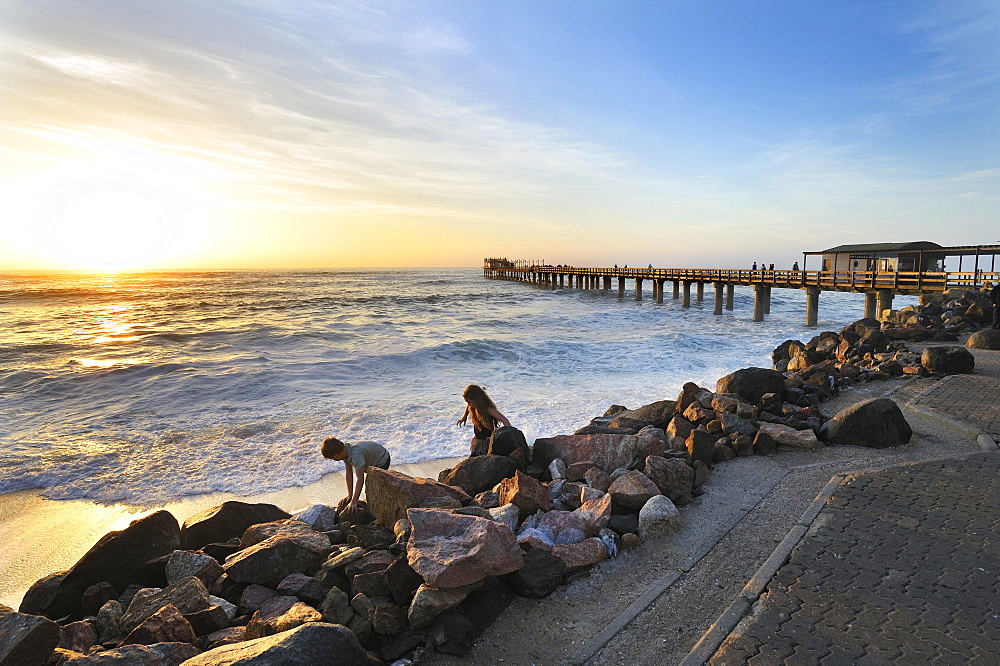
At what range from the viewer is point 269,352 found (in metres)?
23.4

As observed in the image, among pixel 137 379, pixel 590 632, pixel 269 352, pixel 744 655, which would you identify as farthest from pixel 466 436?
pixel 269 352

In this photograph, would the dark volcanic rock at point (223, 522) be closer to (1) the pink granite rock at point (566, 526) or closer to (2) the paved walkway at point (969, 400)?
(1) the pink granite rock at point (566, 526)

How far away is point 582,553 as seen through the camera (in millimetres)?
4988

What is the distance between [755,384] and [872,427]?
7.13 ft

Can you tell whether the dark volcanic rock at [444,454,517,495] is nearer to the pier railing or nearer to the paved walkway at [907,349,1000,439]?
the paved walkway at [907,349,1000,439]

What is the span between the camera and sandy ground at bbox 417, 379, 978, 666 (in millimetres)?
3840

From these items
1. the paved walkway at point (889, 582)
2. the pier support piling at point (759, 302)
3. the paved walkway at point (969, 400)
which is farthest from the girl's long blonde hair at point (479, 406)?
the pier support piling at point (759, 302)

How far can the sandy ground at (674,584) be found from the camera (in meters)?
3.84

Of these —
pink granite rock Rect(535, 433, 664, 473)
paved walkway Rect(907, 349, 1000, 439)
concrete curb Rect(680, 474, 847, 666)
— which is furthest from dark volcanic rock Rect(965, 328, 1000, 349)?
pink granite rock Rect(535, 433, 664, 473)

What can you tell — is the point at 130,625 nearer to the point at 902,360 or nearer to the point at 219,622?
the point at 219,622

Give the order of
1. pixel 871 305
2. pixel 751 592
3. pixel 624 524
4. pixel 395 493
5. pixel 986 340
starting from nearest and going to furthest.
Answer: pixel 751 592 → pixel 624 524 → pixel 395 493 → pixel 986 340 → pixel 871 305

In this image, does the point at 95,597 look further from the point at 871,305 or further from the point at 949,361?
the point at 871,305

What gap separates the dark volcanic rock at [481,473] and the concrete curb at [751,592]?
3.23 metres

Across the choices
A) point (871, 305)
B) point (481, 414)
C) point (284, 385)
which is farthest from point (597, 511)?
point (871, 305)
